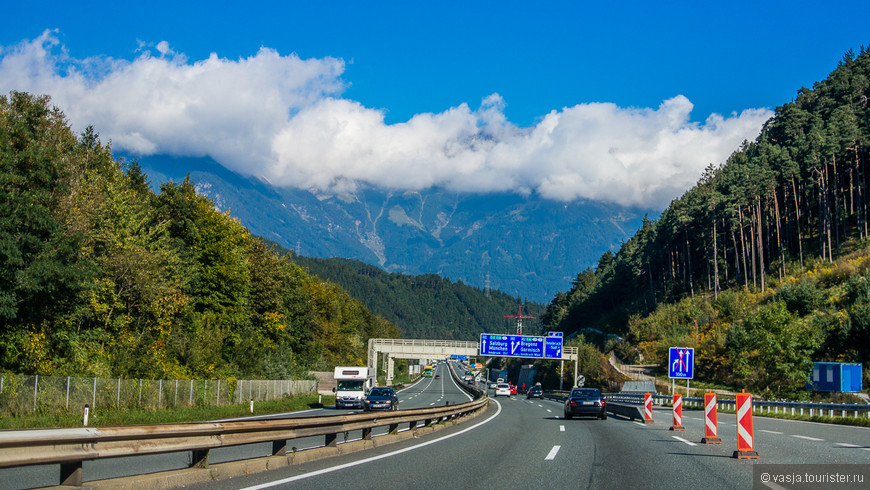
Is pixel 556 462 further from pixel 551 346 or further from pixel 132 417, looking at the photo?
pixel 551 346

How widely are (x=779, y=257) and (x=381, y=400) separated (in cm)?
6351

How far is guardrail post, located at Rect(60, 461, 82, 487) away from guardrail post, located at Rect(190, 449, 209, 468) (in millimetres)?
2268

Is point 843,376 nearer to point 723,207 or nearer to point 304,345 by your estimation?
point 723,207

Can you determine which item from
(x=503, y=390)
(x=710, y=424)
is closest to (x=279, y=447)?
(x=710, y=424)

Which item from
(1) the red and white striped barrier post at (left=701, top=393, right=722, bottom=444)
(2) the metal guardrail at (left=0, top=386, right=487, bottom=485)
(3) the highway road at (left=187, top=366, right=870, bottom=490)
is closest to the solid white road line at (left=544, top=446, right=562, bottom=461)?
(3) the highway road at (left=187, top=366, right=870, bottom=490)

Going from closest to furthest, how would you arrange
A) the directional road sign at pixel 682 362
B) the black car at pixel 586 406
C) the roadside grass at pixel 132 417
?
the roadside grass at pixel 132 417 < the black car at pixel 586 406 < the directional road sign at pixel 682 362

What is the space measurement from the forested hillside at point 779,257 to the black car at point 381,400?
1128 inches

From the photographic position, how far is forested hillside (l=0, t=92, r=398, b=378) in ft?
103

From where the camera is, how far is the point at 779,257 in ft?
277

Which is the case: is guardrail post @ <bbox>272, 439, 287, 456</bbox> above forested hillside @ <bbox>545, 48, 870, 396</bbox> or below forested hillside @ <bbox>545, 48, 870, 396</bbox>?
below

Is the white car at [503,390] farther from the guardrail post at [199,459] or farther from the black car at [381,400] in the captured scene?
the guardrail post at [199,459]

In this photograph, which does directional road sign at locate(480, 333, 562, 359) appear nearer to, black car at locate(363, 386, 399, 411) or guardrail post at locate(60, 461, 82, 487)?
black car at locate(363, 386, 399, 411)

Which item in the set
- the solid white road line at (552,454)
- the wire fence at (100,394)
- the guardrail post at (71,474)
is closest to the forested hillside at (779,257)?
the wire fence at (100,394)

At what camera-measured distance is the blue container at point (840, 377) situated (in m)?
48.3
